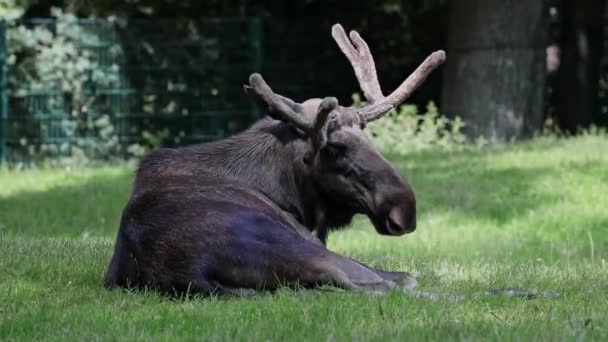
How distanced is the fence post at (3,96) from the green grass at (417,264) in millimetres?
2624

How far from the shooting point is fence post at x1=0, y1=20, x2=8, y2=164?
1823 cm

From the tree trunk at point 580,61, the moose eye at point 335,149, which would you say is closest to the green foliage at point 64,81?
the tree trunk at point 580,61

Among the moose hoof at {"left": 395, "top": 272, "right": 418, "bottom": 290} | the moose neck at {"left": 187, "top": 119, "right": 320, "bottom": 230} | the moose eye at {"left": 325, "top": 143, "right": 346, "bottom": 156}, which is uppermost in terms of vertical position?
the moose eye at {"left": 325, "top": 143, "right": 346, "bottom": 156}

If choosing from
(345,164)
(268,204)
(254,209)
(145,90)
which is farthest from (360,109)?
(145,90)

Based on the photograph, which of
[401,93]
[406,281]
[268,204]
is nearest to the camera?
[406,281]

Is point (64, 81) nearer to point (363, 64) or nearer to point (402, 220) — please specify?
point (363, 64)

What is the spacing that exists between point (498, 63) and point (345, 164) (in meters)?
12.2

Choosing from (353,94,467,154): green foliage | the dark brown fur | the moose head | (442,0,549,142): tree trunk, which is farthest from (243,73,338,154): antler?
(442,0,549,142): tree trunk

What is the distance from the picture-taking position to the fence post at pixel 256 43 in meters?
19.9

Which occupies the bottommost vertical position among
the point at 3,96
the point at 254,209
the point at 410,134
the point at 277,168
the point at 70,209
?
the point at 70,209

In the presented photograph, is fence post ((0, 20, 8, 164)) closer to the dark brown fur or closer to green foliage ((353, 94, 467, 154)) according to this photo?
green foliage ((353, 94, 467, 154))

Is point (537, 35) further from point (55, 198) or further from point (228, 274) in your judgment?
point (228, 274)

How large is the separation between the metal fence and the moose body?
441 inches

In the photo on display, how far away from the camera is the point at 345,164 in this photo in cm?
720
